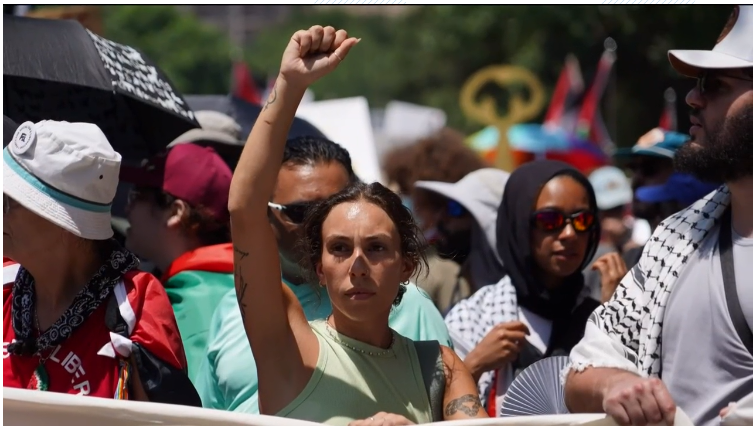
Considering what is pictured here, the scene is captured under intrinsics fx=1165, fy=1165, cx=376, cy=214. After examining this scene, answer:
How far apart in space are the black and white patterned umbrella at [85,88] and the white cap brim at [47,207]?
4.32ft

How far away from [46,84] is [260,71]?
40.4 meters

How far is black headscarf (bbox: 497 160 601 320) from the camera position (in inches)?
174

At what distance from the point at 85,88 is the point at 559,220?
1.86m

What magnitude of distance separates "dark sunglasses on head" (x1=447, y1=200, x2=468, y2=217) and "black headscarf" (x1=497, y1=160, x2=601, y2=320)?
810mm

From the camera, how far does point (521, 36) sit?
89.1 feet

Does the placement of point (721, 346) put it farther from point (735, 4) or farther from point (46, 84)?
point (46, 84)

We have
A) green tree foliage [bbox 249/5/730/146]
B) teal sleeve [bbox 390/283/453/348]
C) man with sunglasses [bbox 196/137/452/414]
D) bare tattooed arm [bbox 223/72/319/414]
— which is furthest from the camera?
green tree foliage [bbox 249/5/730/146]

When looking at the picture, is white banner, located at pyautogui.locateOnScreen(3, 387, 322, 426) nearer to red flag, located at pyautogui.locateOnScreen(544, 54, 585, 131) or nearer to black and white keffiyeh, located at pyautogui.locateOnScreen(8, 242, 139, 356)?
black and white keffiyeh, located at pyautogui.locateOnScreen(8, 242, 139, 356)

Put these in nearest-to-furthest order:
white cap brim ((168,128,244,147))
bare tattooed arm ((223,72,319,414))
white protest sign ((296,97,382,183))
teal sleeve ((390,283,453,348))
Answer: bare tattooed arm ((223,72,319,414)) < teal sleeve ((390,283,453,348)) < white cap brim ((168,128,244,147)) < white protest sign ((296,97,382,183))

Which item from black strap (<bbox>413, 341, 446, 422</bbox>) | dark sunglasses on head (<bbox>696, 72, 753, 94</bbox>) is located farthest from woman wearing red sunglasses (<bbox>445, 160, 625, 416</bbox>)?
dark sunglasses on head (<bbox>696, 72, 753, 94</bbox>)

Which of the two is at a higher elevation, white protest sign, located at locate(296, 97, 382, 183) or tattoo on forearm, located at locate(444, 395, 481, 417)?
white protest sign, located at locate(296, 97, 382, 183)

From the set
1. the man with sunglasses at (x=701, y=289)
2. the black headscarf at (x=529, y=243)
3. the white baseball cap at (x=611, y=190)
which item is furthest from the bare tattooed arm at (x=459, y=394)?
the white baseball cap at (x=611, y=190)

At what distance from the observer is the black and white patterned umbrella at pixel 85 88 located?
4293 mm

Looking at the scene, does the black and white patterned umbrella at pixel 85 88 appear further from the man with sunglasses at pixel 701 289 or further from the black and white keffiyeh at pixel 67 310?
the man with sunglasses at pixel 701 289
